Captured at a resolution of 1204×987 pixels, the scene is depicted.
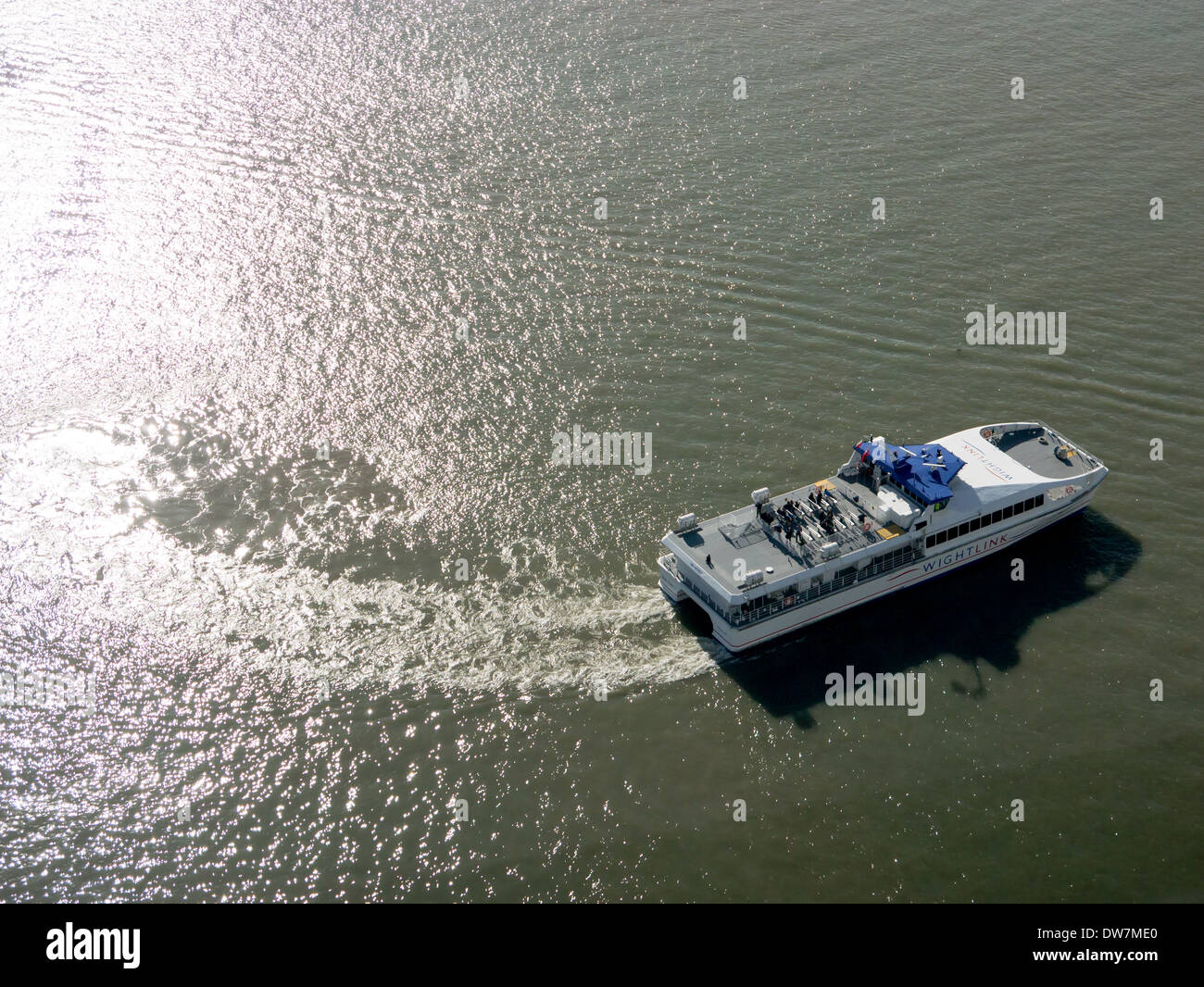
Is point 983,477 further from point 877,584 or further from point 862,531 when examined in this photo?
point 877,584

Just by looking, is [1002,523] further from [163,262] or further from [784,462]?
[163,262]

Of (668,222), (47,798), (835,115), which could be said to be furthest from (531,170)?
(47,798)

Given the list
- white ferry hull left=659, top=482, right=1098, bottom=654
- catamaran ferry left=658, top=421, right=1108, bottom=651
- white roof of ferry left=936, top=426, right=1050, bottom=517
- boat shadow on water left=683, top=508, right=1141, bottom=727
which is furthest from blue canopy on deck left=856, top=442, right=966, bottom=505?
boat shadow on water left=683, top=508, right=1141, bottom=727

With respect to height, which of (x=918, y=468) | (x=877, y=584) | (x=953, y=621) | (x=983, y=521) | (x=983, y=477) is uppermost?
(x=918, y=468)

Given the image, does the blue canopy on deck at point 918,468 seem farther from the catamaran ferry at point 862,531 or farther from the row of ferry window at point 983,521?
the row of ferry window at point 983,521

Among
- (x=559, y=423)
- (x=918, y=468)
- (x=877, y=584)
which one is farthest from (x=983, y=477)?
(x=559, y=423)
